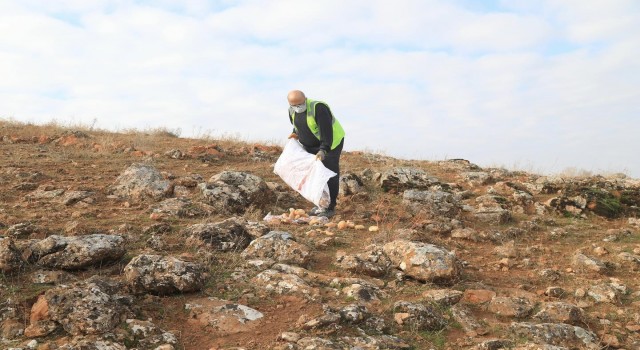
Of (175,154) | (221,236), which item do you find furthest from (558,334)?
(175,154)

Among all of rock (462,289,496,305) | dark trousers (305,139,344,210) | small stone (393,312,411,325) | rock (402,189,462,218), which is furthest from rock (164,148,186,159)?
small stone (393,312,411,325)

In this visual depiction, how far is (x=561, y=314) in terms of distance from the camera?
12.9ft

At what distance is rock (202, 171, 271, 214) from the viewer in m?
6.84

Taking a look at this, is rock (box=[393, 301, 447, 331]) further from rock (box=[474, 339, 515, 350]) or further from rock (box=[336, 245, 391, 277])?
rock (box=[336, 245, 391, 277])

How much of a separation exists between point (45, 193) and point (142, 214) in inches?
67.6

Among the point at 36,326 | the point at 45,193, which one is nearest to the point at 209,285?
the point at 36,326

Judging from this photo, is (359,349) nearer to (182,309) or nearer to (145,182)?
(182,309)

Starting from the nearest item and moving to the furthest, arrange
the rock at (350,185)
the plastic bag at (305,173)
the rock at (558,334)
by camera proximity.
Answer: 1. the rock at (558,334)
2. the plastic bag at (305,173)
3. the rock at (350,185)

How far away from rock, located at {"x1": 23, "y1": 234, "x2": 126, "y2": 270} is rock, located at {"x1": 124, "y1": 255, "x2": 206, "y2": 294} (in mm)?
375

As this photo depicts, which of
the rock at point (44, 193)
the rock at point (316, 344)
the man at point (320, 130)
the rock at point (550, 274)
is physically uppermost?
the man at point (320, 130)

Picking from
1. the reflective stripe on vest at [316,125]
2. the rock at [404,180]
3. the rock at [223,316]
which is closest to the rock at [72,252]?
the rock at [223,316]

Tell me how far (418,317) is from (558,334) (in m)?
0.98

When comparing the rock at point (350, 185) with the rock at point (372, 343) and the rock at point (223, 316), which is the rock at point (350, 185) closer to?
the rock at point (223, 316)

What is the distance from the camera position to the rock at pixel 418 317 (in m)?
3.74
